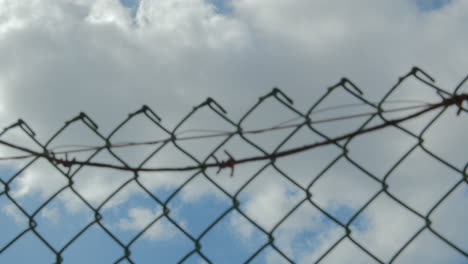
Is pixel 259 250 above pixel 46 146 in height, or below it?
below

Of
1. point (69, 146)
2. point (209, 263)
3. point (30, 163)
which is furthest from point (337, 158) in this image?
point (30, 163)

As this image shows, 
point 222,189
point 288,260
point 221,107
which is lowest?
point 288,260

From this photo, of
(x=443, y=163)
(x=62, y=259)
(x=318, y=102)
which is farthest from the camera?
(x=62, y=259)

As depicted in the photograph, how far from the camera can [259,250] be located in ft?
7.32

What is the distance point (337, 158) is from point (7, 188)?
54.8 inches

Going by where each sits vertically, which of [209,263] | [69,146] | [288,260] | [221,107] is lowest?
[288,260]

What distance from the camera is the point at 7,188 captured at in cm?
263

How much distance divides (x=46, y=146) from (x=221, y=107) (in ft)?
2.65

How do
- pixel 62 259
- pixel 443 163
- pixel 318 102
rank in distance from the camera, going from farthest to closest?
pixel 62 259 < pixel 318 102 < pixel 443 163

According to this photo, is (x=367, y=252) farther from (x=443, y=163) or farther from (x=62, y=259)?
(x=62, y=259)

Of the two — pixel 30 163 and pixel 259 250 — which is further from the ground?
pixel 30 163

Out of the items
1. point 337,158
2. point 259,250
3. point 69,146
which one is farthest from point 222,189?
point 69,146

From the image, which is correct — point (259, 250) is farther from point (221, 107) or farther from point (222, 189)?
point (221, 107)

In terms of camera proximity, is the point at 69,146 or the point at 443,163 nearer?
the point at 443,163
